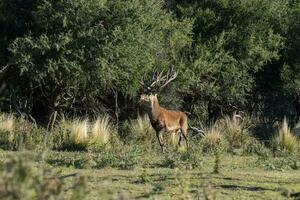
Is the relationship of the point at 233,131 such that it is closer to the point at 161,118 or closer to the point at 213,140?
the point at 213,140

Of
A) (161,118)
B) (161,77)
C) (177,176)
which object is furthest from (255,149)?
(177,176)

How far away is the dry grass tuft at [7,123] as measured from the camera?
1788 cm

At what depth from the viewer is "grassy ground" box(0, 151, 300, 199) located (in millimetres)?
9453

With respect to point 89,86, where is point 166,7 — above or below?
above

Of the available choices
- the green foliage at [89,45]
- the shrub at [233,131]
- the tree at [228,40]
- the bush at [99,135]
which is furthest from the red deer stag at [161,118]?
the tree at [228,40]

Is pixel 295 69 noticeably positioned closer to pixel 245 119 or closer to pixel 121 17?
pixel 245 119

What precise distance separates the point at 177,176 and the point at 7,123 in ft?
32.6

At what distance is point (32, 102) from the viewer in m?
20.7

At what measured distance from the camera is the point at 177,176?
916cm

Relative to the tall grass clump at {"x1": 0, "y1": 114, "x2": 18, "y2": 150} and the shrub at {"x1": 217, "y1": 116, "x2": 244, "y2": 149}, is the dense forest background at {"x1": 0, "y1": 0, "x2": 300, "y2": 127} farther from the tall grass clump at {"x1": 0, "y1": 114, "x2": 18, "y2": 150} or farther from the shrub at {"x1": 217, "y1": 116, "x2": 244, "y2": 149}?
the shrub at {"x1": 217, "y1": 116, "x2": 244, "y2": 149}

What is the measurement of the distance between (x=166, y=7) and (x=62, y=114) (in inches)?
214

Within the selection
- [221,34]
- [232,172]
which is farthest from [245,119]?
[232,172]

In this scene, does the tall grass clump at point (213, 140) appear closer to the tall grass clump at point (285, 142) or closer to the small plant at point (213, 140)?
the small plant at point (213, 140)

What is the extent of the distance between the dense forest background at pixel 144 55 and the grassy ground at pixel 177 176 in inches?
154
